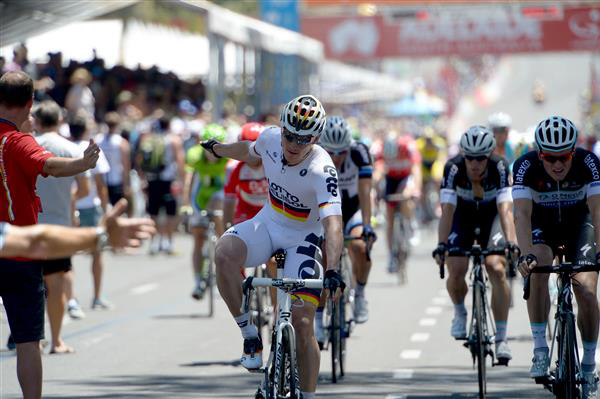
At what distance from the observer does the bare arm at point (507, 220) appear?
1127 centimetres

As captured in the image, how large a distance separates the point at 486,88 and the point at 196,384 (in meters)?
91.8

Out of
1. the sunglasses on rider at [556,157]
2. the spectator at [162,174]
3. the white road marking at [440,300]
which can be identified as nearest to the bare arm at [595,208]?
the sunglasses on rider at [556,157]

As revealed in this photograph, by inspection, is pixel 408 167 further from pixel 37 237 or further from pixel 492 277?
pixel 37 237

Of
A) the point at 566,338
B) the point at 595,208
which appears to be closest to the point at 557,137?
the point at 595,208

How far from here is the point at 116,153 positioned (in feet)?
70.3

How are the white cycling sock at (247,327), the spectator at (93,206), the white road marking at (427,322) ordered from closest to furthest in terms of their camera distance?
1. the white cycling sock at (247,327)
2. the spectator at (93,206)
3. the white road marking at (427,322)

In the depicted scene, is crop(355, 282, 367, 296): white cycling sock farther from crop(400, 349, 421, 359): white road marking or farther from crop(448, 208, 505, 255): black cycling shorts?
crop(448, 208, 505, 255): black cycling shorts

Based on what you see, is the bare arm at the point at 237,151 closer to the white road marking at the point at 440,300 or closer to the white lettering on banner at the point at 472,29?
the white road marking at the point at 440,300

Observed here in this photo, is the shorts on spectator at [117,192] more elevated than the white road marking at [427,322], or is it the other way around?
the shorts on spectator at [117,192]

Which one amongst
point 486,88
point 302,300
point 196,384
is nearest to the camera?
point 302,300

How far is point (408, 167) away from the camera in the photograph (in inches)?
899

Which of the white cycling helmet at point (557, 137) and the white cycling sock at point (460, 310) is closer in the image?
the white cycling helmet at point (557, 137)

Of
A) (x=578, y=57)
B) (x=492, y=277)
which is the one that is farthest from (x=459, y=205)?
(x=578, y=57)

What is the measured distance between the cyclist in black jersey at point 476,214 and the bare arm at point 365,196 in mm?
1272
